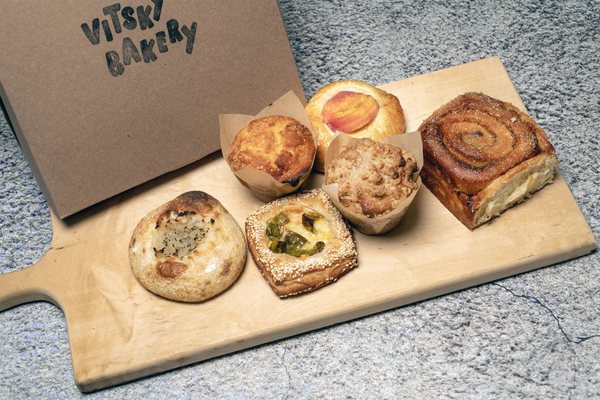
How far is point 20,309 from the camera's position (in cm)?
220

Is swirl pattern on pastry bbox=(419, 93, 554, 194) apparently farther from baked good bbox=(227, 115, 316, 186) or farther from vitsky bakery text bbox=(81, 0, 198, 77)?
vitsky bakery text bbox=(81, 0, 198, 77)

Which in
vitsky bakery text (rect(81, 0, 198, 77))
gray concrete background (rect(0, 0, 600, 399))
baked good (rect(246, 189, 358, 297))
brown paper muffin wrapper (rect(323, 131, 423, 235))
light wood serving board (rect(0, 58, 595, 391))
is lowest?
gray concrete background (rect(0, 0, 600, 399))

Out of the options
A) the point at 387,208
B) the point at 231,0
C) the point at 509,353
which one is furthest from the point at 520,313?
the point at 231,0

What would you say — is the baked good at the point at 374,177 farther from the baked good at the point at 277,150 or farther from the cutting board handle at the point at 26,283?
the cutting board handle at the point at 26,283

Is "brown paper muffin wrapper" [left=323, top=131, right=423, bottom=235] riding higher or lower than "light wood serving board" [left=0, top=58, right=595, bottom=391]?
higher

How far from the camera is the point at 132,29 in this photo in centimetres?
208

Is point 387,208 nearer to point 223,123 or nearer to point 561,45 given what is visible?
point 223,123

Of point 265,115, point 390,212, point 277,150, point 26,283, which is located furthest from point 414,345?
point 26,283

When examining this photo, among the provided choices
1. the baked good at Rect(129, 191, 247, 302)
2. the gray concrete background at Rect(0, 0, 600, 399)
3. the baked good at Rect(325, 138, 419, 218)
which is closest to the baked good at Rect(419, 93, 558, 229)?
the baked good at Rect(325, 138, 419, 218)

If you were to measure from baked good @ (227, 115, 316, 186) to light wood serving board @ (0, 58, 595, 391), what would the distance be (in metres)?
0.17

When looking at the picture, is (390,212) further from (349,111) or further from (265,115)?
(265,115)

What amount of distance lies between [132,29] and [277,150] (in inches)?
19.0

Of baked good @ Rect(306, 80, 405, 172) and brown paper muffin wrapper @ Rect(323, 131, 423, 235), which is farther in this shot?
baked good @ Rect(306, 80, 405, 172)

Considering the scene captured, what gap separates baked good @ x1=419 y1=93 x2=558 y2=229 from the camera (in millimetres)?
2039
